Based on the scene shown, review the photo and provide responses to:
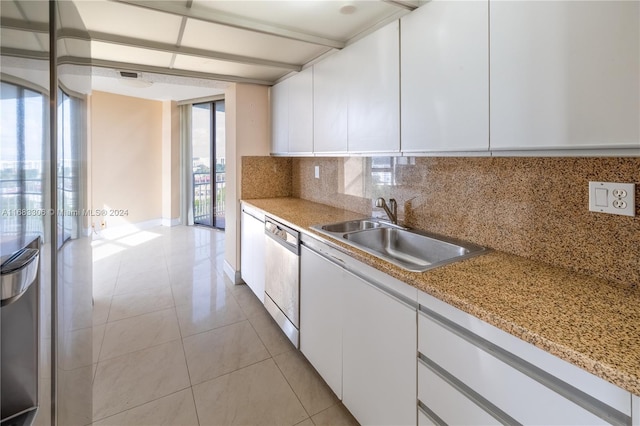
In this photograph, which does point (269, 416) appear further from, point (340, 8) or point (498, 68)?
point (340, 8)

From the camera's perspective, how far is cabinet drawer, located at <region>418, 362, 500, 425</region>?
39.9 inches

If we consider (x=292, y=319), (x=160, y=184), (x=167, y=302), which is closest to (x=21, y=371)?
(x=292, y=319)

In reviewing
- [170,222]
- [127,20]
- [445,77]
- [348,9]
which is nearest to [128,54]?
[127,20]

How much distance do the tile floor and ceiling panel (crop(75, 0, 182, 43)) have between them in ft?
7.22

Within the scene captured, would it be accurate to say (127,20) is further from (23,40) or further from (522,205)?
(522,205)

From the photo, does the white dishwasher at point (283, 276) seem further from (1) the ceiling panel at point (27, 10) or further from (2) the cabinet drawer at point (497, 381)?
(1) the ceiling panel at point (27, 10)

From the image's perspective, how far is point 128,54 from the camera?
255cm

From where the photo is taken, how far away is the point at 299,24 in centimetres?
202

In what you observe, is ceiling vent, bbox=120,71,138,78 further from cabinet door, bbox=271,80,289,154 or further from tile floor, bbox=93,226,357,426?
tile floor, bbox=93,226,357,426

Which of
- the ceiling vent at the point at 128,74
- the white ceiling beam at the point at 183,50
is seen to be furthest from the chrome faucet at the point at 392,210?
the ceiling vent at the point at 128,74

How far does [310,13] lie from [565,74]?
4.54 feet

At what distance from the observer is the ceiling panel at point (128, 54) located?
238cm

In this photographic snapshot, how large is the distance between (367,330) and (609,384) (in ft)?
2.96

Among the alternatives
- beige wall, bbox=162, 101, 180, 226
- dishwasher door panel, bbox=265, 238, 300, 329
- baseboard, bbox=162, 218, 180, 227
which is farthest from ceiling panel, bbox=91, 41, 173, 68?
baseboard, bbox=162, 218, 180, 227
